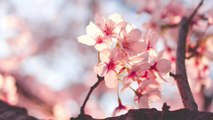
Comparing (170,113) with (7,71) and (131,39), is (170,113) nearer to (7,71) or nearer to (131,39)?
(131,39)

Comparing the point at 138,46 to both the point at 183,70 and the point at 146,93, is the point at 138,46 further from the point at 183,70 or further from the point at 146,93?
the point at 183,70

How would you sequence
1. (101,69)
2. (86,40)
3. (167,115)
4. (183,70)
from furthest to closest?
1. (183,70)
2. (86,40)
3. (101,69)
4. (167,115)

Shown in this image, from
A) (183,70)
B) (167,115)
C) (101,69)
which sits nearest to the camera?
(167,115)

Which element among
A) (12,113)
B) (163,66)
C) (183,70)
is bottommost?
(12,113)

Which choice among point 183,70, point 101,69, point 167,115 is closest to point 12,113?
point 101,69

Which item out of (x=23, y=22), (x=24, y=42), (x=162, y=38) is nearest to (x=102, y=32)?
(x=162, y=38)

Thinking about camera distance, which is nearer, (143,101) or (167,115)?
(167,115)

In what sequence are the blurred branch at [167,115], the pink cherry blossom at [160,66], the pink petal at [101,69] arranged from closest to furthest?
1. the blurred branch at [167,115]
2. the pink petal at [101,69]
3. the pink cherry blossom at [160,66]

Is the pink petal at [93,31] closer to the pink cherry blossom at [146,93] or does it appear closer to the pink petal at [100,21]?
the pink petal at [100,21]

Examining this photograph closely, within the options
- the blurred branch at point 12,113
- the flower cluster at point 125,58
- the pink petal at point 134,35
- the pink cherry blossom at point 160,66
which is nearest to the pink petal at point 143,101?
the flower cluster at point 125,58
